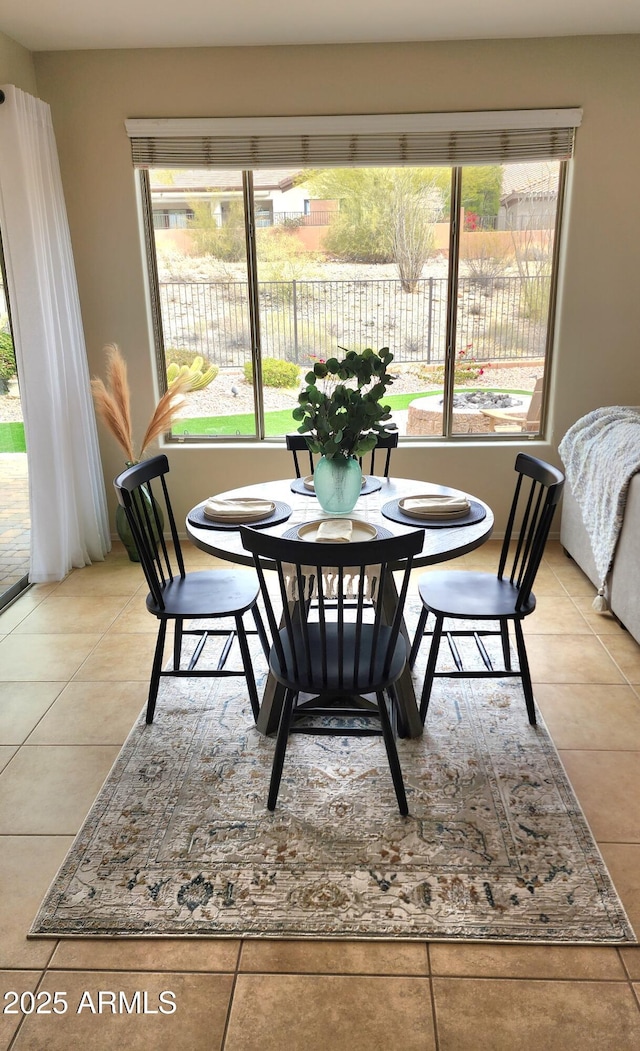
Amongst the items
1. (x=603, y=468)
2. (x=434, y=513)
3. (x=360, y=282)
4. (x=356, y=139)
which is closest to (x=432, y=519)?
(x=434, y=513)

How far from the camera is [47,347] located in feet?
12.3

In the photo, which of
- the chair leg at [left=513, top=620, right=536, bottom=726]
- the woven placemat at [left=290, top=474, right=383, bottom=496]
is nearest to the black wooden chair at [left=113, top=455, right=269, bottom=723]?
the woven placemat at [left=290, top=474, right=383, bottom=496]

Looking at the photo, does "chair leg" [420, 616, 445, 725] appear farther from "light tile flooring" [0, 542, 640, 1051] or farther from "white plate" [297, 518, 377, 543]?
"light tile flooring" [0, 542, 640, 1051]

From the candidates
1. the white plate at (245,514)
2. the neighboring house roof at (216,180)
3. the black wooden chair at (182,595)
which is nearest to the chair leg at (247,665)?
the black wooden chair at (182,595)

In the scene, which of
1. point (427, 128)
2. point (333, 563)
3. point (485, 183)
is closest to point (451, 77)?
point (427, 128)

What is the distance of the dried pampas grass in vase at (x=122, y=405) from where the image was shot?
4027mm

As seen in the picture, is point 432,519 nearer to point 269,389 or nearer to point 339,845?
point 339,845

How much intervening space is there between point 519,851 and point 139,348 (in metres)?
3.42

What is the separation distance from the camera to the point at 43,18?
11.1ft

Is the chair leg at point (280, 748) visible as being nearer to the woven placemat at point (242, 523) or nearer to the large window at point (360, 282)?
the woven placemat at point (242, 523)

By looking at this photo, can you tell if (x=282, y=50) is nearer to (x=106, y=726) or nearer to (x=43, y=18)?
(x=43, y=18)

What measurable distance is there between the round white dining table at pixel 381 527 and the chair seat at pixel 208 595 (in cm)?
24

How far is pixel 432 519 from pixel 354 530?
0.30m

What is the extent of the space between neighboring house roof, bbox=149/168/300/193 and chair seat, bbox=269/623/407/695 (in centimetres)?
291
